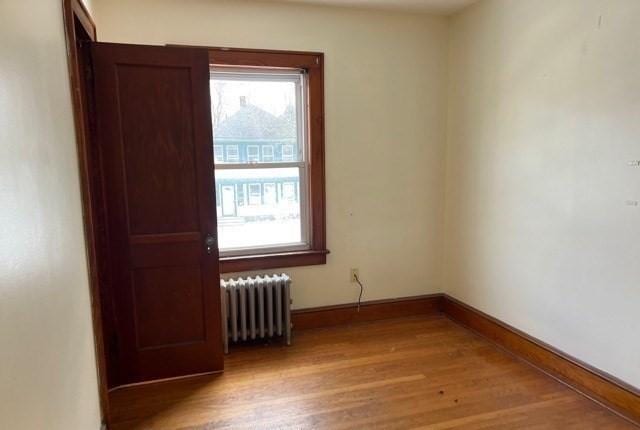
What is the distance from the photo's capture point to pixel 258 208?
128 inches

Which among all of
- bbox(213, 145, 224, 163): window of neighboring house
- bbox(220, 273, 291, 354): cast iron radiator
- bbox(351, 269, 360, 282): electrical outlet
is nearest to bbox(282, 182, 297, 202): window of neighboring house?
bbox(213, 145, 224, 163): window of neighboring house

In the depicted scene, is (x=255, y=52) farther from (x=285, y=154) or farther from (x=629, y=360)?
(x=629, y=360)

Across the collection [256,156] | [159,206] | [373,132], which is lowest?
[159,206]

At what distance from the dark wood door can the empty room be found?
13 mm

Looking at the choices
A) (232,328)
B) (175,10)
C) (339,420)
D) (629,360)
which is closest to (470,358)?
(629,360)

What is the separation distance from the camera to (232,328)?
9.89 ft

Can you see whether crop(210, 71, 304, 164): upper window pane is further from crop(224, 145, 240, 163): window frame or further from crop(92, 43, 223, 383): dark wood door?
crop(92, 43, 223, 383): dark wood door

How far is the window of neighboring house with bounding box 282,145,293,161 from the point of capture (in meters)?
3.26

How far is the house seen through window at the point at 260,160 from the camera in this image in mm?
3086

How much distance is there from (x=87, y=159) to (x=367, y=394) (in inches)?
82.0

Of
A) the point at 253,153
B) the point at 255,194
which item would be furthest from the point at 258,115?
the point at 255,194

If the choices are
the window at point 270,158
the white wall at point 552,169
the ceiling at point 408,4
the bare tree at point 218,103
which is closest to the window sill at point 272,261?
the window at point 270,158

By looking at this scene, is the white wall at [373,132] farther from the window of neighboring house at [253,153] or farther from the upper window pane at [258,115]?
the window of neighboring house at [253,153]

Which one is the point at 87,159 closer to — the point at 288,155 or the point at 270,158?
the point at 270,158
